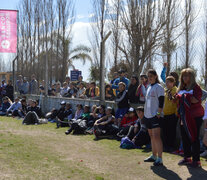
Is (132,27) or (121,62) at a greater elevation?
(132,27)

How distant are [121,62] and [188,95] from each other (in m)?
11.9

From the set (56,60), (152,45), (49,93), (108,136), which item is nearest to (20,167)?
(108,136)

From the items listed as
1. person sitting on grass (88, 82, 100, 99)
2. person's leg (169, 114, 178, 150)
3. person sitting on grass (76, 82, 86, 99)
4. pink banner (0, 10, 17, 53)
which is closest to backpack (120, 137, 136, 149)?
person's leg (169, 114, 178, 150)

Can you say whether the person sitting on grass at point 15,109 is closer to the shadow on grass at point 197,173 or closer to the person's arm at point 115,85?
the person's arm at point 115,85

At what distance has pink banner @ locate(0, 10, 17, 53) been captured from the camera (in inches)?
773

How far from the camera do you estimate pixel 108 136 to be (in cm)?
1045

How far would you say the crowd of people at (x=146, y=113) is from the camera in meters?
6.28

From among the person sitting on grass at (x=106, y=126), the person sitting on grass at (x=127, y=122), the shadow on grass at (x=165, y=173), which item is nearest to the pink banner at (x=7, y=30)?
the person sitting on grass at (x=106, y=126)

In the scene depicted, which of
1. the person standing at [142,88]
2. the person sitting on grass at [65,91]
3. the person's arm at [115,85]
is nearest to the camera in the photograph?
the person standing at [142,88]

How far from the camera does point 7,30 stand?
64.7ft

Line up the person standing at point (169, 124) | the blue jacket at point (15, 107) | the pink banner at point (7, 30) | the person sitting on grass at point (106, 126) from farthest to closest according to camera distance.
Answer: the pink banner at point (7, 30), the blue jacket at point (15, 107), the person sitting on grass at point (106, 126), the person standing at point (169, 124)

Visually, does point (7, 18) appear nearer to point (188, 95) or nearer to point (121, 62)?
point (121, 62)

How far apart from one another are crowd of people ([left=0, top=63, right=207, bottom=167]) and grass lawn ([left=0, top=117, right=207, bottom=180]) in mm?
380

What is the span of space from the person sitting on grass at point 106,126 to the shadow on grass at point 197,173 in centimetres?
428
